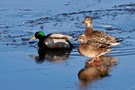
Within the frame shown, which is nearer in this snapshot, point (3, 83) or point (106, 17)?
point (3, 83)

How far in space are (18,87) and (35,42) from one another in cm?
373

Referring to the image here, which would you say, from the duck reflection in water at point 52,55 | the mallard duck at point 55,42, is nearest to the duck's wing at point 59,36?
the mallard duck at point 55,42

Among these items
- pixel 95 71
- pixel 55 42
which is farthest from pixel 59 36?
pixel 95 71

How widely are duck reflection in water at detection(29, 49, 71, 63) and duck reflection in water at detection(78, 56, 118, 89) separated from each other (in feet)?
2.41

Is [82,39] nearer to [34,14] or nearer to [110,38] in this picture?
[110,38]

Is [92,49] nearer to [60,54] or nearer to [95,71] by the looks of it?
[95,71]

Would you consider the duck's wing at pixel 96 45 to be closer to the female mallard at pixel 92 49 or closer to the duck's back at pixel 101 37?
the female mallard at pixel 92 49

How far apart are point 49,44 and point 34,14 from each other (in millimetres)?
4161

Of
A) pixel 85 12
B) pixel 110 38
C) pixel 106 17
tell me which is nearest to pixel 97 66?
pixel 110 38

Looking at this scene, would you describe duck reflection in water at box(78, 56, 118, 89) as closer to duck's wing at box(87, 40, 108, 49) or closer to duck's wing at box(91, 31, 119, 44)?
duck's wing at box(87, 40, 108, 49)

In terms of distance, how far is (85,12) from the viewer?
14.5 meters

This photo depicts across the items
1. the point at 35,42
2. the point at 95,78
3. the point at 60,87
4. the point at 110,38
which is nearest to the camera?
the point at 60,87

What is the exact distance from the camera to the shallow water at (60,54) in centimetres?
730

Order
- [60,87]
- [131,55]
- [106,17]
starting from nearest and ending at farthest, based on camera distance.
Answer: [60,87] < [131,55] < [106,17]
